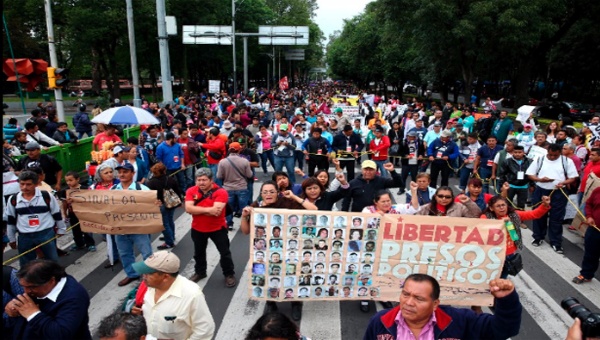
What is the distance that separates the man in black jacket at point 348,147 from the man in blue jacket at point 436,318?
787 cm

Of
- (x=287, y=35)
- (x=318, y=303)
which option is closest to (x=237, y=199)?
(x=318, y=303)

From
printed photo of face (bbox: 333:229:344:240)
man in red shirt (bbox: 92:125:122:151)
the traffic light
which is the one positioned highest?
the traffic light

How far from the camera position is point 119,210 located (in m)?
5.96

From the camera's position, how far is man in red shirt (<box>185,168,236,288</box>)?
546cm

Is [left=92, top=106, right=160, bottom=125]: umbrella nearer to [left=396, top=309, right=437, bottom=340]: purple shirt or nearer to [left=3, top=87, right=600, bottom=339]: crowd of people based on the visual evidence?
[left=3, top=87, right=600, bottom=339]: crowd of people

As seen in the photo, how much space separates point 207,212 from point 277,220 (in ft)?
3.69

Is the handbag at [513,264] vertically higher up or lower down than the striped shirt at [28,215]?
lower down

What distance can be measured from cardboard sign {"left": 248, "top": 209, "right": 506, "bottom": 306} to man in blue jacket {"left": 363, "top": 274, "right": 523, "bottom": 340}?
183 cm

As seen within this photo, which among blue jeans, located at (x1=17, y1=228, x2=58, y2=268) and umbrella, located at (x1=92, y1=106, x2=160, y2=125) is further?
umbrella, located at (x1=92, y1=106, x2=160, y2=125)

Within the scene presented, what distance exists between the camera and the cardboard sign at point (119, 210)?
596 centimetres

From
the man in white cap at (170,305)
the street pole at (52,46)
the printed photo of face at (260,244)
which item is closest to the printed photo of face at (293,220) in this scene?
the printed photo of face at (260,244)

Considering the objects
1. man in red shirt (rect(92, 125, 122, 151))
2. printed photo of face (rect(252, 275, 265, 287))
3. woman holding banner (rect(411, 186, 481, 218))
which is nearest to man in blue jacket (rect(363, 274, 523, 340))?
printed photo of face (rect(252, 275, 265, 287))

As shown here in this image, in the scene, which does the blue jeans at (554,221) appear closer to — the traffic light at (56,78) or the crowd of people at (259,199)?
the crowd of people at (259,199)

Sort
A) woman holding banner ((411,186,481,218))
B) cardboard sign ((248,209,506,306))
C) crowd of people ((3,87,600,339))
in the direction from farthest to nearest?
woman holding banner ((411,186,481,218))
cardboard sign ((248,209,506,306))
crowd of people ((3,87,600,339))
